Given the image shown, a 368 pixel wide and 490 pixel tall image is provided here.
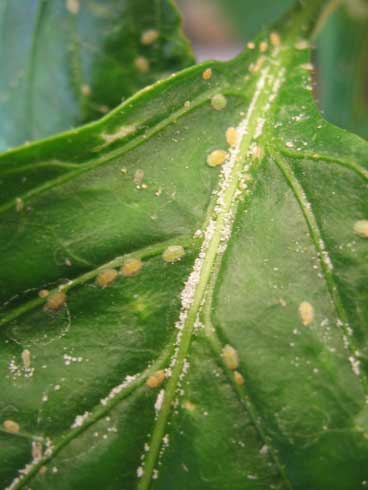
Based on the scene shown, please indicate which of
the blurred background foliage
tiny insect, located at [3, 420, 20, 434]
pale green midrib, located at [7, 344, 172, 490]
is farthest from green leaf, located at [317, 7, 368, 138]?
tiny insect, located at [3, 420, 20, 434]

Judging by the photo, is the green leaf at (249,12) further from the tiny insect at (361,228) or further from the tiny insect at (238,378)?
the tiny insect at (238,378)

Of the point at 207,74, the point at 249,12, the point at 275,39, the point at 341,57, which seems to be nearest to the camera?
the point at 207,74

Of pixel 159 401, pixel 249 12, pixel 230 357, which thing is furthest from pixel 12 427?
pixel 249 12

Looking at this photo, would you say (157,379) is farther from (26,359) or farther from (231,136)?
(231,136)

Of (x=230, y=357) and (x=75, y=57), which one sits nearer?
(x=230, y=357)

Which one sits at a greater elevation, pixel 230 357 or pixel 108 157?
pixel 108 157

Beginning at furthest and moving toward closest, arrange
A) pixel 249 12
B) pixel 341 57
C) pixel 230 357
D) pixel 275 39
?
pixel 249 12
pixel 341 57
pixel 275 39
pixel 230 357

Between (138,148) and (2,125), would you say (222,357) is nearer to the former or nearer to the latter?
(138,148)

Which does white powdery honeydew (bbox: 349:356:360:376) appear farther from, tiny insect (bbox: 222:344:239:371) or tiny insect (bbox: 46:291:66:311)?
tiny insect (bbox: 46:291:66:311)

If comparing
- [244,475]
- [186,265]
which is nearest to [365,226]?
[186,265]
